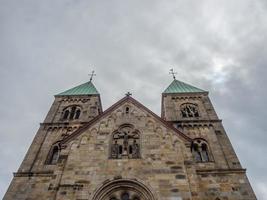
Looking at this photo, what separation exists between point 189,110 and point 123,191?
14153mm

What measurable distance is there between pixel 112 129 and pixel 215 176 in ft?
26.5

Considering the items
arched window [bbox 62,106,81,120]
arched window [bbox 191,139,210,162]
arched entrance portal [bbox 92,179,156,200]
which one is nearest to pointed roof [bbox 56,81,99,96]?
arched window [bbox 62,106,81,120]

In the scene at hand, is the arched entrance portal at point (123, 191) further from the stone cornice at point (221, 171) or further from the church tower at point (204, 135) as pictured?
the stone cornice at point (221, 171)

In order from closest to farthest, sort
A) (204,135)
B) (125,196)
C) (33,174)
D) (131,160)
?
1. (125,196)
2. (131,160)
3. (33,174)
4. (204,135)

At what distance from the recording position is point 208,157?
20031 millimetres

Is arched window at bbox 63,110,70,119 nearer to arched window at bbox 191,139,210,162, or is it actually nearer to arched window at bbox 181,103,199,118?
arched window at bbox 181,103,199,118

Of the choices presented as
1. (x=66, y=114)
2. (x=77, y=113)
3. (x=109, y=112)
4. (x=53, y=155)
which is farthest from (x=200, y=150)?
(x=66, y=114)

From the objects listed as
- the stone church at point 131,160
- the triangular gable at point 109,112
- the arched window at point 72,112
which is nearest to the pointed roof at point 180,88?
the stone church at point 131,160

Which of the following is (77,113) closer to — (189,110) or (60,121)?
(60,121)

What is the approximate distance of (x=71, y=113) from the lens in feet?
86.2

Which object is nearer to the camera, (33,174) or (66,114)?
(33,174)

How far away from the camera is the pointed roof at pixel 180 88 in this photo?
94.7ft

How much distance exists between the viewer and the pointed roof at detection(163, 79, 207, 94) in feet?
94.7

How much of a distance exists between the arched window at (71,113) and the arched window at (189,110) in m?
10.9
